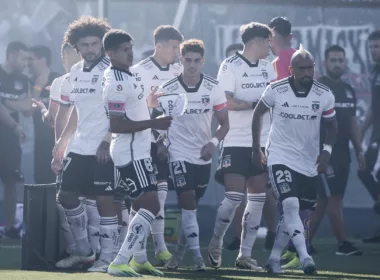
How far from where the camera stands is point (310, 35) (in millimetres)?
15695

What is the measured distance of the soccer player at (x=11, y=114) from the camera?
15.5 m

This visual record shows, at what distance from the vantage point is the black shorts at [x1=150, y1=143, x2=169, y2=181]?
11.8 m

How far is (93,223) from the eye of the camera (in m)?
11.9

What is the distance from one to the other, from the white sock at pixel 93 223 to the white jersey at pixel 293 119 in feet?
6.15

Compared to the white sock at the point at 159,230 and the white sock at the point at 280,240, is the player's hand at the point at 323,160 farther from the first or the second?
the white sock at the point at 159,230

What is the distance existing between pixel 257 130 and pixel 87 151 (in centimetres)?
157

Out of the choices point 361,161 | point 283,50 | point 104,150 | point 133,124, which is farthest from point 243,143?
point 361,161

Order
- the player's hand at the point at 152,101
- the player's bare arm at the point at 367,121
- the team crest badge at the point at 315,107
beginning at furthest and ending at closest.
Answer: the player's bare arm at the point at 367,121
the player's hand at the point at 152,101
the team crest badge at the point at 315,107

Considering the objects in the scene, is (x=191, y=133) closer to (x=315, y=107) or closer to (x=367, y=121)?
(x=315, y=107)

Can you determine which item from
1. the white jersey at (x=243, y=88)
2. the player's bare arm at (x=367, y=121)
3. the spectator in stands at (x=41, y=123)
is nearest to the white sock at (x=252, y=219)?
the white jersey at (x=243, y=88)

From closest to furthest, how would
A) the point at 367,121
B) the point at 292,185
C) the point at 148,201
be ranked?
the point at 148,201
the point at 292,185
the point at 367,121

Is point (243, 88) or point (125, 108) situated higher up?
point (243, 88)

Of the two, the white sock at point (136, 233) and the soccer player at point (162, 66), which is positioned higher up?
the soccer player at point (162, 66)

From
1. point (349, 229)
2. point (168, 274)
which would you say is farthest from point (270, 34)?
point (349, 229)
